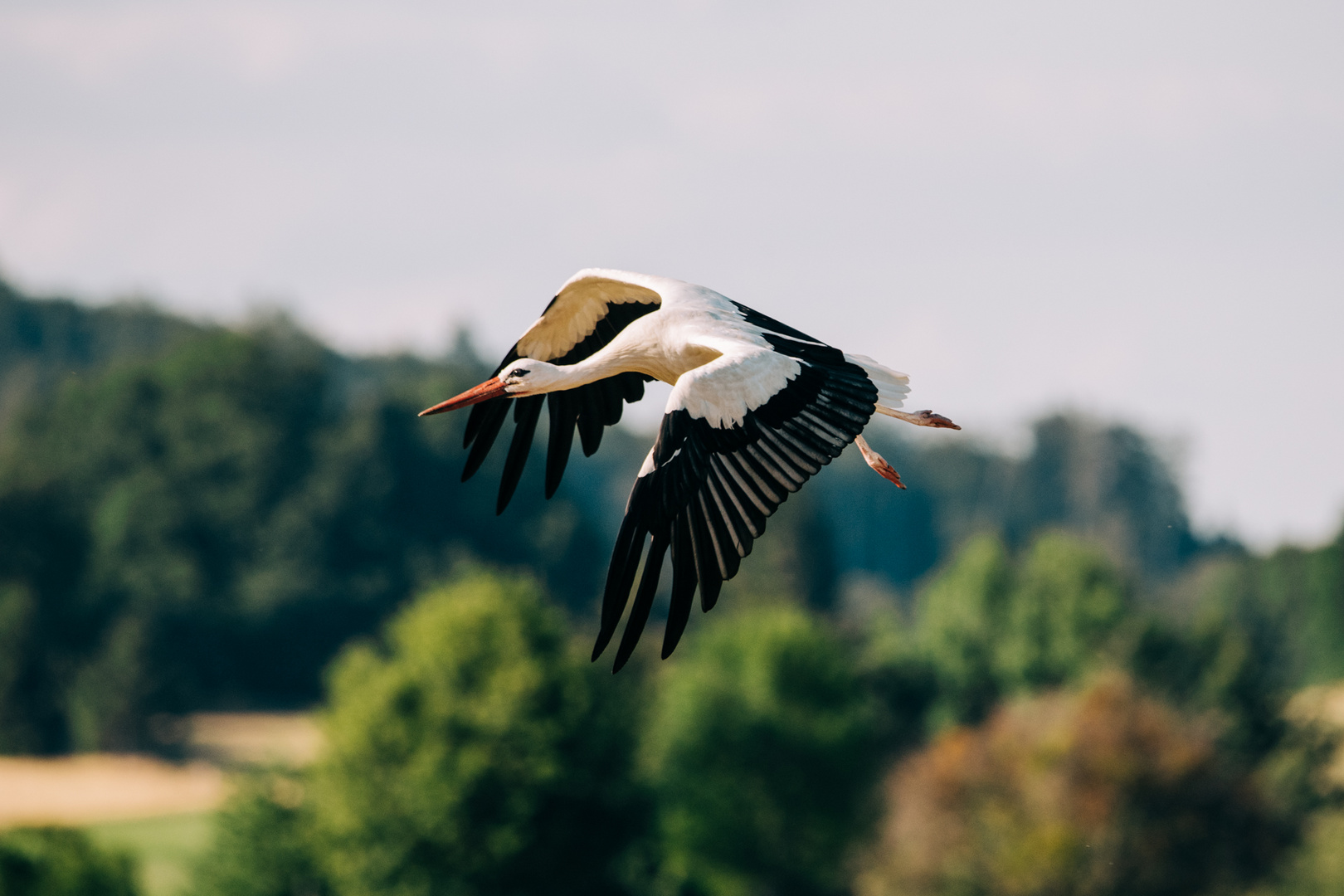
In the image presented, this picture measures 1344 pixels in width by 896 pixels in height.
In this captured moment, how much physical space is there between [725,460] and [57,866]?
40.2 metres

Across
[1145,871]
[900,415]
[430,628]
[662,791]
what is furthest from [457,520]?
[900,415]

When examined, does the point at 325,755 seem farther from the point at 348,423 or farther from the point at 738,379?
the point at 348,423

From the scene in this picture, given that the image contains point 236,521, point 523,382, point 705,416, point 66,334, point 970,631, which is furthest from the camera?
point 66,334

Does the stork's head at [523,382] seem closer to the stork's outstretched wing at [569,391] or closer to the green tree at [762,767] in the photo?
the stork's outstretched wing at [569,391]

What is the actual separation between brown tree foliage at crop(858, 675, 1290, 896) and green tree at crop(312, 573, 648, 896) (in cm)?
923

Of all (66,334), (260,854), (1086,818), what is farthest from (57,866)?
(66,334)

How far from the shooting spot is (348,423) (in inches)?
4186

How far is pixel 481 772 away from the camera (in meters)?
48.3

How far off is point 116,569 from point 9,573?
233 inches

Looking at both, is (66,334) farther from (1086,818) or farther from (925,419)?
(925,419)

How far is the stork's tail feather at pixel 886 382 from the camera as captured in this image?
36.0 ft

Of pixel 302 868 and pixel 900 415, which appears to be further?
pixel 302 868

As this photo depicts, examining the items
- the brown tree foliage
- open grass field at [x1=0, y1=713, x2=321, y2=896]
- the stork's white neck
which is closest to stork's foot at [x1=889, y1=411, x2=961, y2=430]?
the stork's white neck

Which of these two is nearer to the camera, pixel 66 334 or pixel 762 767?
pixel 762 767
